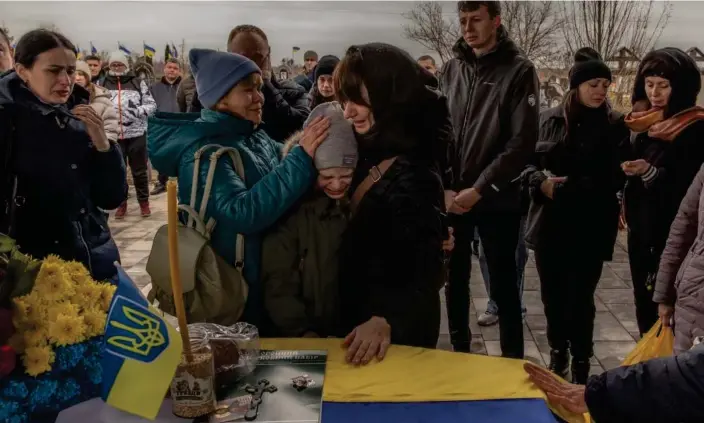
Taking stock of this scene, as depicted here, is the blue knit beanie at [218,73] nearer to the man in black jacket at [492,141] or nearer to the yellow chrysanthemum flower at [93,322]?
the yellow chrysanthemum flower at [93,322]

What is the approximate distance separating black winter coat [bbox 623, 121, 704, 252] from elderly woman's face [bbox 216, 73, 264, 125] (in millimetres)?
2089

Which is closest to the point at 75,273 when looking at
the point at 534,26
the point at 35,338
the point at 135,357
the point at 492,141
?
the point at 35,338

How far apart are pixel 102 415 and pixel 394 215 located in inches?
34.9

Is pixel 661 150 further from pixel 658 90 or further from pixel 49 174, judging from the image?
pixel 49 174

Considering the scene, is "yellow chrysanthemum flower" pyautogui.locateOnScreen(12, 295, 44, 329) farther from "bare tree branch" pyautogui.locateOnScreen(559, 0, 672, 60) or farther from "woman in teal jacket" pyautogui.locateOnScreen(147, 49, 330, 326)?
"bare tree branch" pyautogui.locateOnScreen(559, 0, 672, 60)

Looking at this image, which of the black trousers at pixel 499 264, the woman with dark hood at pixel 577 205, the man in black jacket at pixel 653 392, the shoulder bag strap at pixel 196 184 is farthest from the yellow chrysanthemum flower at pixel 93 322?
→ the woman with dark hood at pixel 577 205

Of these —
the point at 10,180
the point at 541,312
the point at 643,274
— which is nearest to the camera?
the point at 10,180

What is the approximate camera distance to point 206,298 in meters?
1.62

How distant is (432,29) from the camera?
20.6 metres

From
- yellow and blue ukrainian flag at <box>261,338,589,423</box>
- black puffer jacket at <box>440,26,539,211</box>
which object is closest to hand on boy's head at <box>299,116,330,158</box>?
yellow and blue ukrainian flag at <box>261,338,589,423</box>

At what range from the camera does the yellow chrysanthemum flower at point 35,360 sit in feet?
3.67

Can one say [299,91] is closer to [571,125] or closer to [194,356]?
[571,125]

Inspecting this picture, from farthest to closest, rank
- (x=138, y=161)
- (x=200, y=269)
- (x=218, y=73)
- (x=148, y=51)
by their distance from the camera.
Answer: (x=148, y=51) → (x=138, y=161) → (x=218, y=73) → (x=200, y=269)

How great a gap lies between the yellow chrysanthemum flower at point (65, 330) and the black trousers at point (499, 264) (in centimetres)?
220
